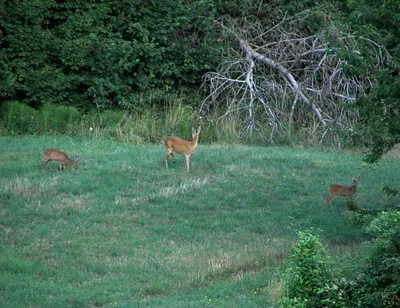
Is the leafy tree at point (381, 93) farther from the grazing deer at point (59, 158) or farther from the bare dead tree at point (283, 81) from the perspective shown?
the bare dead tree at point (283, 81)

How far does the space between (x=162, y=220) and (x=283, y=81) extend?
38.6ft

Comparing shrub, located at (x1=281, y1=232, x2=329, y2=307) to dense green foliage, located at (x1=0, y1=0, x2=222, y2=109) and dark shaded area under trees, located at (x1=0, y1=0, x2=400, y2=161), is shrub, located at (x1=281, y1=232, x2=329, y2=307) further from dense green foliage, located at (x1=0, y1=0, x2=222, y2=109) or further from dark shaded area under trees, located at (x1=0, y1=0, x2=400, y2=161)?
dense green foliage, located at (x1=0, y1=0, x2=222, y2=109)

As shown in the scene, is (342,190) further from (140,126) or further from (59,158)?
(140,126)

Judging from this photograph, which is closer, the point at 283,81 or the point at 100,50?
the point at 100,50

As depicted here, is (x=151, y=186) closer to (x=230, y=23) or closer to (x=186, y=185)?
(x=186, y=185)

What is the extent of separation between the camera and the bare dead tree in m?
22.4

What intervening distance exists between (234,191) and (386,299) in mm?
7601

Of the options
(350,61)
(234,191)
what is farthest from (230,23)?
(350,61)

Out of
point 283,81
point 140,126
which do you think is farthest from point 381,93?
point 283,81

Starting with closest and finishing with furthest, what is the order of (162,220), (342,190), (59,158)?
(162,220) < (342,190) < (59,158)

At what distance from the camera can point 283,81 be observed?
24391mm

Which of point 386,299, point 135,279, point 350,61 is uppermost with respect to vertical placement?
point 350,61

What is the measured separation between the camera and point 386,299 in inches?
328

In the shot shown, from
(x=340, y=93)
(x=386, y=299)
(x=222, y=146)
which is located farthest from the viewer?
(x=340, y=93)
